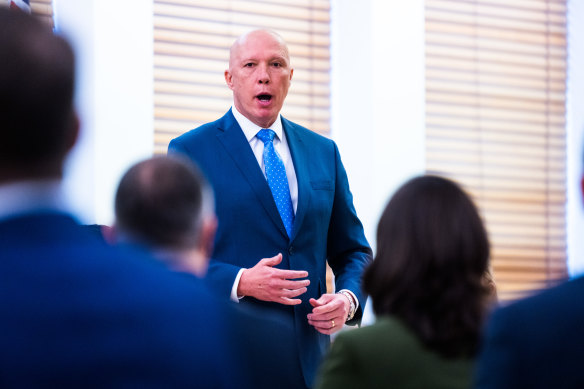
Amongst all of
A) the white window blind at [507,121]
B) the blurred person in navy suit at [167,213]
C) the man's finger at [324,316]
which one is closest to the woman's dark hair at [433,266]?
the blurred person in navy suit at [167,213]

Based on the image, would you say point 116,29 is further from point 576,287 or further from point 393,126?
point 576,287

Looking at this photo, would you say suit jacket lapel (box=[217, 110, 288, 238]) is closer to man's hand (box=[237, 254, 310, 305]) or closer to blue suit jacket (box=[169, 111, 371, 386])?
blue suit jacket (box=[169, 111, 371, 386])

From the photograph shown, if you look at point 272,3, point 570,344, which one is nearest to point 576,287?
point 570,344

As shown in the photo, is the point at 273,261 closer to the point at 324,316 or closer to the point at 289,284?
the point at 289,284

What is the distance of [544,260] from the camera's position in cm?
497

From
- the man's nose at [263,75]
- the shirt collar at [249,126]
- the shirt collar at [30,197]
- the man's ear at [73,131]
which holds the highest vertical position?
the man's nose at [263,75]

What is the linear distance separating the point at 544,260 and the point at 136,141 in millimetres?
2683

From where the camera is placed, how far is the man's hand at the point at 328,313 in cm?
278

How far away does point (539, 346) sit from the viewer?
4.28ft

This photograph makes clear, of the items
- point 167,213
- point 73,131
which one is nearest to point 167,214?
point 167,213

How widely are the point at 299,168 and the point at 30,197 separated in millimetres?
2127

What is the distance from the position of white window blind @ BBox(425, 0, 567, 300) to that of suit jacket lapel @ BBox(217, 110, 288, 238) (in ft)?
5.79

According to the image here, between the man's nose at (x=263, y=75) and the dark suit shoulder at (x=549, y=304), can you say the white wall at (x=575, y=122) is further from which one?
the dark suit shoulder at (x=549, y=304)

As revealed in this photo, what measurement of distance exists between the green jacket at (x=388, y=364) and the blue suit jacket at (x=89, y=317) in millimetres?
617
